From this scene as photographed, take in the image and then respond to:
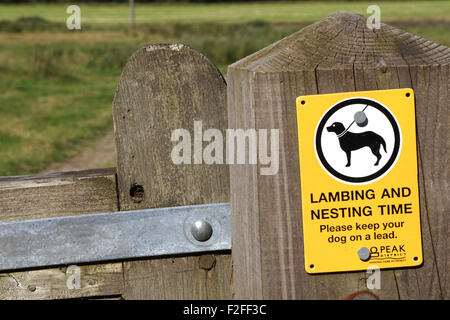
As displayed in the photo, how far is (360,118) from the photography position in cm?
136

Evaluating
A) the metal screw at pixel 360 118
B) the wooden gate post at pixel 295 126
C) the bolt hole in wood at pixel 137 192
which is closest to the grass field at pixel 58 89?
the bolt hole in wood at pixel 137 192

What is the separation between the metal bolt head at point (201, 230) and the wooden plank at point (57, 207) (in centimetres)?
20

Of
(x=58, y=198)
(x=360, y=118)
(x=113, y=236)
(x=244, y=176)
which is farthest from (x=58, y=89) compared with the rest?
(x=360, y=118)

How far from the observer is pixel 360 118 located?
1.36 meters

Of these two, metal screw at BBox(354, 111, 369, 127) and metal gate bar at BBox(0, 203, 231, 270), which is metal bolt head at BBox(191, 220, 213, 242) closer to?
metal gate bar at BBox(0, 203, 231, 270)

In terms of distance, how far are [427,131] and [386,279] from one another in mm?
312

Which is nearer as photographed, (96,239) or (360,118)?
(360,118)

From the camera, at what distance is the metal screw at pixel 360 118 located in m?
1.36

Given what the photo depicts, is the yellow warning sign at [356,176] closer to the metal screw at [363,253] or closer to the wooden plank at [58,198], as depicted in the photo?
the metal screw at [363,253]

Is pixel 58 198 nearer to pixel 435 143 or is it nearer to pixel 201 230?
pixel 201 230

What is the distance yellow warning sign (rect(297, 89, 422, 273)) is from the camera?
135cm

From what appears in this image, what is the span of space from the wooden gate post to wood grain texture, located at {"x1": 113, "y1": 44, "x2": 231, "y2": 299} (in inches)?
7.9
